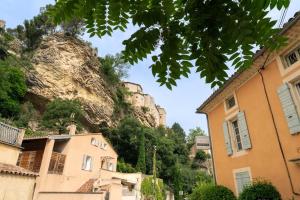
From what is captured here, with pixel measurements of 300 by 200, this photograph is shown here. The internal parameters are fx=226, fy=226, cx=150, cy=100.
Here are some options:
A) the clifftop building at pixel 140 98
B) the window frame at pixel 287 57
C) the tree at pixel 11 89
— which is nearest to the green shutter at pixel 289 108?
the window frame at pixel 287 57

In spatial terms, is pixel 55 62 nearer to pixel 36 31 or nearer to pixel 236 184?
pixel 36 31

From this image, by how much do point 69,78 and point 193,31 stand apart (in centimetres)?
3781

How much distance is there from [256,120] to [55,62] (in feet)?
114

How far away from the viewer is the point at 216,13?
162cm

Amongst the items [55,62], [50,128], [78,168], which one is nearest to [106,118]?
[50,128]

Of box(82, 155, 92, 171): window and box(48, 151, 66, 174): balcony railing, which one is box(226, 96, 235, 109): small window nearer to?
box(48, 151, 66, 174): balcony railing

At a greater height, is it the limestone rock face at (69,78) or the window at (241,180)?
the limestone rock face at (69,78)

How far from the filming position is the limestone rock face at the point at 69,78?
3431 cm

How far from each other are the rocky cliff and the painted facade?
27.0m

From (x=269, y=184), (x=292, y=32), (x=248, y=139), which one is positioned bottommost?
(x=269, y=184)

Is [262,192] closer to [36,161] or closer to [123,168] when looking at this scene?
[36,161]

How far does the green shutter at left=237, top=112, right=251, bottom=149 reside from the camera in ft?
33.7

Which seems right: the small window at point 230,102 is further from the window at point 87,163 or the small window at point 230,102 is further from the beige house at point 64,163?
the window at point 87,163

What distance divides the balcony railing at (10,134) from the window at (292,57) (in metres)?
16.5
